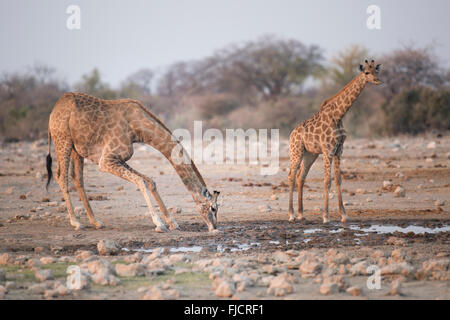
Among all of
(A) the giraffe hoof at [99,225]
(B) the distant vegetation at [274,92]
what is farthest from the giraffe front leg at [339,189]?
(B) the distant vegetation at [274,92]

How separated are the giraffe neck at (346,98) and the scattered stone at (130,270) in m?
4.67

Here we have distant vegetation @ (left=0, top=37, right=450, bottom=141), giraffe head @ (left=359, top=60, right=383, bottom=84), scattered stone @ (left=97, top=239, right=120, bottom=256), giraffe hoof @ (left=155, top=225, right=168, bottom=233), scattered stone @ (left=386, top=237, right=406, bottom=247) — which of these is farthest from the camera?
distant vegetation @ (left=0, top=37, right=450, bottom=141)

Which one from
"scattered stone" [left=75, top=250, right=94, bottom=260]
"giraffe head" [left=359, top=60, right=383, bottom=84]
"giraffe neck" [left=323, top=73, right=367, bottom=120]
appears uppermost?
"giraffe head" [left=359, top=60, right=383, bottom=84]

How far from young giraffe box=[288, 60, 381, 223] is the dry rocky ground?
23.0 inches

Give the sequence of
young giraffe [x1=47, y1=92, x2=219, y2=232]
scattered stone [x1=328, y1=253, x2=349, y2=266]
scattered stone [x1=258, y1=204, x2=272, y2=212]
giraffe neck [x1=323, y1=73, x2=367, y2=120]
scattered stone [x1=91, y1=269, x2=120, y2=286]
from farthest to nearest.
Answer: scattered stone [x1=258, y1=204, x2=272, y2=212]
giraffe neck [x1=323, y1=73, x2=367, y2=120]
young giraffe [x1=47, y1=92, x2=219, y2=232]
scattered stone [x1=328, y1=253, x2=349, y2=266]
scattered stone [x1=91, y1=269, x2=120, y2=286]

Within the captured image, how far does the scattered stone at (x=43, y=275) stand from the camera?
5793mm

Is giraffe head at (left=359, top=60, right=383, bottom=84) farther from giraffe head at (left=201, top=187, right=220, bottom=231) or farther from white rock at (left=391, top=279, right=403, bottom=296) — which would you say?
white rock at (left=391, top=279, right=403, bottom=296)

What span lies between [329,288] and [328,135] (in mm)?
4355

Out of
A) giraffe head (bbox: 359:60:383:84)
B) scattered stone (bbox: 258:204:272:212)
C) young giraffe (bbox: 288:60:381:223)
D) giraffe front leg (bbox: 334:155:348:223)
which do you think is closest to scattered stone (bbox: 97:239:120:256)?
young giraffe (bbox: 288:60:381:223)

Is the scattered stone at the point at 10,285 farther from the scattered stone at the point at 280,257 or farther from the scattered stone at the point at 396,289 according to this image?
the scattered stone at the point at 396,289

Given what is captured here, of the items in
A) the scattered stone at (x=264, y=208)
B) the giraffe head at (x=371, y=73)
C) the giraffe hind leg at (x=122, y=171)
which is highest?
the giraffe head at (x=371, y=73)

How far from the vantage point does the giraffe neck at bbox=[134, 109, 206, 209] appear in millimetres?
8914

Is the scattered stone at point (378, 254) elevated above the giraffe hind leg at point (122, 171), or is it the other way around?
the giraffe hind leg at point (122, 171)
